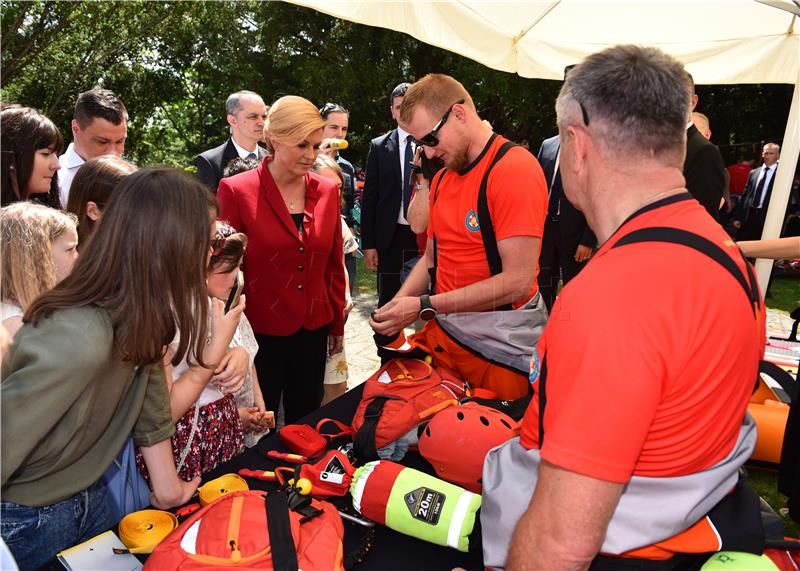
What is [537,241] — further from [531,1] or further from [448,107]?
[531,1]

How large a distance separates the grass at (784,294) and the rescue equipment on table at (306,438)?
734cm

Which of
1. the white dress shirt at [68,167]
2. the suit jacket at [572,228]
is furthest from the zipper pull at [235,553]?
the suit jacket at [572,228]

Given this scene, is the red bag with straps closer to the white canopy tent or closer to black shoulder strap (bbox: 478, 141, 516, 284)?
black shoulder strap (bbox: 478, 141, 516, 284)

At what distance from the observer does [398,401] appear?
1.94 meters

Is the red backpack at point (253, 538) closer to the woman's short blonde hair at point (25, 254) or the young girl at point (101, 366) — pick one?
the young girl at point (101, 366)

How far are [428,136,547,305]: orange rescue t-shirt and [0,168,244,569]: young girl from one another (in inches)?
41.1

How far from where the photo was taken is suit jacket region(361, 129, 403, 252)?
16.4 feet

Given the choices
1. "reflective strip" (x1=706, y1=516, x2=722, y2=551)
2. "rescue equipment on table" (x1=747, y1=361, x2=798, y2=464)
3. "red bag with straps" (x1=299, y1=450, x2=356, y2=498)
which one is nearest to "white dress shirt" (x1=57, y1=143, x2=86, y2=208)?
"red bag with straps" (x1=299, y1=450, x2=356, y2=498)

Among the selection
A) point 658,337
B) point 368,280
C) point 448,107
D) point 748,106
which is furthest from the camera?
point 748,106

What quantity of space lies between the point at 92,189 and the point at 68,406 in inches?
56.1

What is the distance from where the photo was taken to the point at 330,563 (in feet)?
4.24

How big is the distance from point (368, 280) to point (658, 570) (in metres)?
8.04

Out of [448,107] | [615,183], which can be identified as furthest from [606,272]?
[448,107]

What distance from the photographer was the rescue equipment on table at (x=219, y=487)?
1621 millimetres
